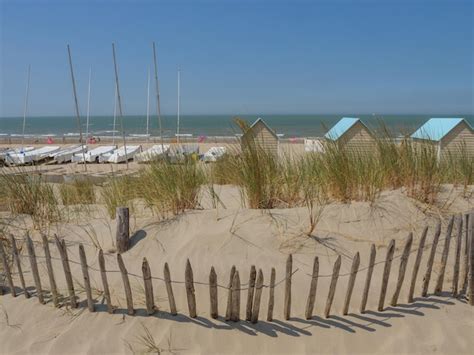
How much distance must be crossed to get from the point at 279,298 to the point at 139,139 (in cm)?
3580

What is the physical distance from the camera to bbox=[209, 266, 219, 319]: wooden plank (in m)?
2.84

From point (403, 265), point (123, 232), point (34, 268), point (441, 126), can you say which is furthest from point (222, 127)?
point (403, 265)

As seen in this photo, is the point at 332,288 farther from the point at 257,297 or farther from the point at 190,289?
the point at 190,289

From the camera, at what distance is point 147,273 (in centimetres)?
291

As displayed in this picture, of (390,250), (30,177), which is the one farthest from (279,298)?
(30,177)

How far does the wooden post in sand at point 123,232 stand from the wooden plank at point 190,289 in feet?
4.29

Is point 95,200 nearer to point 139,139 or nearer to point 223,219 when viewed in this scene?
point 223,219

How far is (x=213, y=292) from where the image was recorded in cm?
294

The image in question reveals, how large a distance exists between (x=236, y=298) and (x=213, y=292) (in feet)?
0.66

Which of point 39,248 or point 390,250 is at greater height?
point 390,250

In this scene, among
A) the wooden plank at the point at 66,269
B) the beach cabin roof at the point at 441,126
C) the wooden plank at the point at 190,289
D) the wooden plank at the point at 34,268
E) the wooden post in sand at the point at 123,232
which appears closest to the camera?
the wooden plank at the point at 190,289

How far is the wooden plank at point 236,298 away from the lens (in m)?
2.84

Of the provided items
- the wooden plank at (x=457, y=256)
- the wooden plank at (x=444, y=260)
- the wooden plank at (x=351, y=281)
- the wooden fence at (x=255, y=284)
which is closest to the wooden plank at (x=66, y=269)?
the wooden fence at (x=255, y=284)

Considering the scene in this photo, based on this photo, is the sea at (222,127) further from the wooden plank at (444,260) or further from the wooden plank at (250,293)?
the wooden plank at (444,260)
